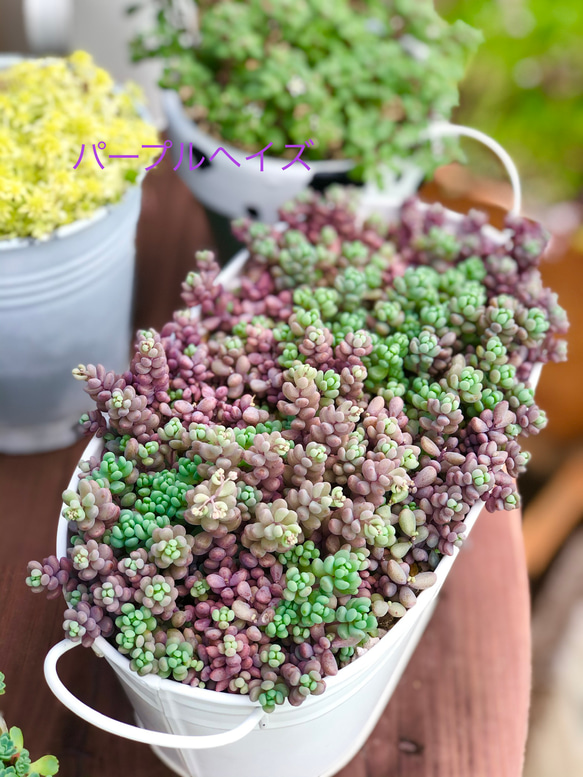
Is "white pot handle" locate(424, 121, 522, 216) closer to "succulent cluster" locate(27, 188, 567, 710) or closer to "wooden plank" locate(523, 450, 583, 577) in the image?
"succulent cluster" locate(27, 188, 567, 710)

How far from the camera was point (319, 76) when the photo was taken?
0.93 meters

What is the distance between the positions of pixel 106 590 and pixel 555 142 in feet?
4.57

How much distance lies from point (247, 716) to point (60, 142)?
1.85 ft

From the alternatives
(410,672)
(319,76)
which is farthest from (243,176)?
(410,672)

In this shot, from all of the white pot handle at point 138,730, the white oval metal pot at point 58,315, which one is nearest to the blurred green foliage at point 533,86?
the white oval metal pot at point 58,315

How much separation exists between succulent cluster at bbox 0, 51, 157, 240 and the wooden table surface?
0.33 metres

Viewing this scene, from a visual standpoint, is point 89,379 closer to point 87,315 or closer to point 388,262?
point 87,315

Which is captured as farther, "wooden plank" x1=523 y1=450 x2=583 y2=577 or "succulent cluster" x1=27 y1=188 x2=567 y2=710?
"wooden plank" x1=523 y1=450 x2=583 y2=577

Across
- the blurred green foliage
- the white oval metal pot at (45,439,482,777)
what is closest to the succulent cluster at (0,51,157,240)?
the white oval metal pot at (45,439,482,777)

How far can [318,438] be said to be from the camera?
600 mm

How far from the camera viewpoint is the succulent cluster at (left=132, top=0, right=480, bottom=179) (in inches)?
36.1

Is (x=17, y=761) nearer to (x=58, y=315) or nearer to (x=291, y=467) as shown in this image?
(x=291, y=467)

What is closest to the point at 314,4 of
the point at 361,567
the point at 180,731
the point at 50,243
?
the point at 50,243

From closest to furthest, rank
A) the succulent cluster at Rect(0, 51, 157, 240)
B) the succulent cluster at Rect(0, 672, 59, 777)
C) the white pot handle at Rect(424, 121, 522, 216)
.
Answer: the succulent cluster at Rect(0, 672, 59, 777) → the succulent cluster at Rect(0, 51, 157, 240) → the white pot handle at Rect(424, 121, 522, 216)
